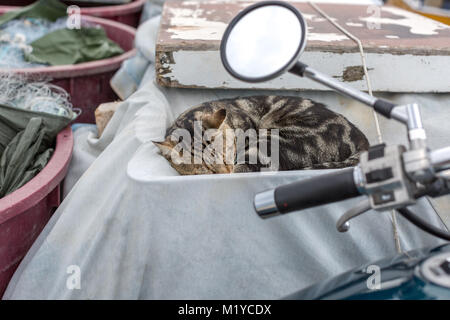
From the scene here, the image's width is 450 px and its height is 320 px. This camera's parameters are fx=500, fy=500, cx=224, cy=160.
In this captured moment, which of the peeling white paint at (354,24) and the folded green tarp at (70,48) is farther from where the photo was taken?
the folded green tarp at (70,48)

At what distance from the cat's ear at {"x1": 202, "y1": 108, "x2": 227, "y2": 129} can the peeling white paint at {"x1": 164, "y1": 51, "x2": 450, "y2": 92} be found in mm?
190

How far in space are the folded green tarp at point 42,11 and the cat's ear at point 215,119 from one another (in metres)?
1.78

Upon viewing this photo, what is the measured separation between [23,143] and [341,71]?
1.13 m

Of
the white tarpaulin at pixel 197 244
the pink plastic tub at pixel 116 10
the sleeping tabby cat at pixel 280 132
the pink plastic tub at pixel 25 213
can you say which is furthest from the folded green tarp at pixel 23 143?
the pink plastic tub at pixel 116 10

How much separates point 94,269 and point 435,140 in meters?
1.20

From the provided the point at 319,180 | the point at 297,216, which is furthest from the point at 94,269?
the point at 319,180

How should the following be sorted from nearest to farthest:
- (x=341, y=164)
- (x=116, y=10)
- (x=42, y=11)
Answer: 1. (x=341, y=164)
2. (x=42, y=11)
3. (x=116, y=10)

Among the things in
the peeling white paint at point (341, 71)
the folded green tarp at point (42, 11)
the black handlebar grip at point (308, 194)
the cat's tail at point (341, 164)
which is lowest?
the folded green tarp at point (42, 11)

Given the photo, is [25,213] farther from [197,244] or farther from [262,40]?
[262,40]

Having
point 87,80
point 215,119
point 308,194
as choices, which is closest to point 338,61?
point 215,119

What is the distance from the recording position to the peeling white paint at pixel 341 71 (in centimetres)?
172

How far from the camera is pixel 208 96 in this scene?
1877 mm

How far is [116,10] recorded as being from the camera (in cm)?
333

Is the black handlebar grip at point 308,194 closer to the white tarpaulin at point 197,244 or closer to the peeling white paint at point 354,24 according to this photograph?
the white tarpaulin at point 197,244
